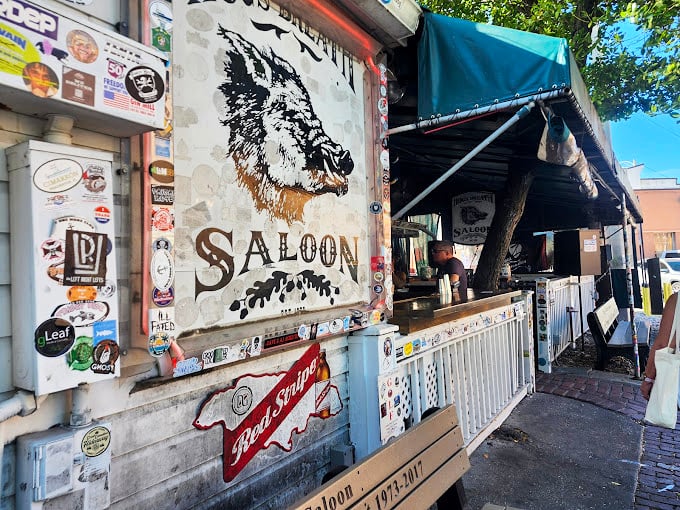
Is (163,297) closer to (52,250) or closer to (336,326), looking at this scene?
(52,250)

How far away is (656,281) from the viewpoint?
14453mm

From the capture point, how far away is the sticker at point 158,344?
178 cm

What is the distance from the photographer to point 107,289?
5.25 ft

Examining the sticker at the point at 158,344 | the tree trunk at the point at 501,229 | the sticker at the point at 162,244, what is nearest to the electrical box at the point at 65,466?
the sticker at the point at 158,344

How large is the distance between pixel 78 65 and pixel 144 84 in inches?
9.3

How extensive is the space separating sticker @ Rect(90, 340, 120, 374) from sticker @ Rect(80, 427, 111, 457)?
24 cm

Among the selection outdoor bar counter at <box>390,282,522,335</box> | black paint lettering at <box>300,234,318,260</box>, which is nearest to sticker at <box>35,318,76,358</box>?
black paint lettering at <box>300,234,318,260</box>

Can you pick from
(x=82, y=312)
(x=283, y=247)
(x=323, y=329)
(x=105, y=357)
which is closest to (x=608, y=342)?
(x=323, y=329)

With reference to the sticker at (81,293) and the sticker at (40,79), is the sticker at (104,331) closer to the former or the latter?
the sticker at (81,293)

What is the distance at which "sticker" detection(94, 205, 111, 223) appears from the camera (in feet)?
5.16

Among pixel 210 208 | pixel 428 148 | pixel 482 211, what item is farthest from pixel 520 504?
pixel 482 211

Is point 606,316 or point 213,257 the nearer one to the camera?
point 213,257

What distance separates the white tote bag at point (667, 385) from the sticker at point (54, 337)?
3405mm

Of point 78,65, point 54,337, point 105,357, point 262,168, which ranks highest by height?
point 78,65
